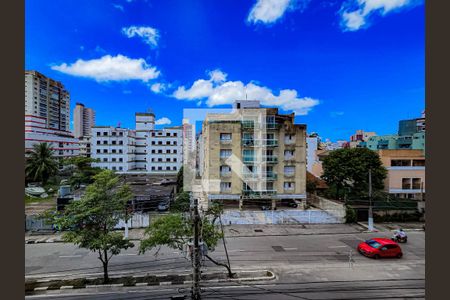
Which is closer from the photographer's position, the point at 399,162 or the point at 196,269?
the point at 196,269

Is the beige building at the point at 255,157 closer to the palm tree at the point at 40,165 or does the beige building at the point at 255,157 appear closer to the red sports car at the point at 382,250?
the red sports car at the point at 382,250

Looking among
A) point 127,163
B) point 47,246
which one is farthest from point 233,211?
point 127,163

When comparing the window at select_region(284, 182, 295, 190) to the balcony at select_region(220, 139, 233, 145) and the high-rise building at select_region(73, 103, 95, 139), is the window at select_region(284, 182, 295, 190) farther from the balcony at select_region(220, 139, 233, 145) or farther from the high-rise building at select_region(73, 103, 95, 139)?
the high-rise building at select_region(73, 103, 95, 139)

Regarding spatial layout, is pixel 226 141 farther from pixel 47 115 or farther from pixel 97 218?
pixel 47 115

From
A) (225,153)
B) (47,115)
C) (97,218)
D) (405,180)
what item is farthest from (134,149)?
(405,180)

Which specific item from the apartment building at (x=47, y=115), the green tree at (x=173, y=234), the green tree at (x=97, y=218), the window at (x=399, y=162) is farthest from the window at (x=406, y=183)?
the apartment building at (x=47, y=115)

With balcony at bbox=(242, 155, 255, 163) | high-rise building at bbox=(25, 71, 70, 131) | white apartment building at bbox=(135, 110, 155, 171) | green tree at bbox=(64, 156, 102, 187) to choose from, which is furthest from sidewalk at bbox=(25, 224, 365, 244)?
high-rise building at bbox=(25, 71, 70, 131)

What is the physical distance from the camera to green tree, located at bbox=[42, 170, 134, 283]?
35.0 feet

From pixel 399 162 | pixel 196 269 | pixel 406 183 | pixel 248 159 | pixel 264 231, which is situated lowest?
pixel 264 231

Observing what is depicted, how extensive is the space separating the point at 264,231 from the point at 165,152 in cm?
3146

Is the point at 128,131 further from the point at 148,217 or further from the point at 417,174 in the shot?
the point at 417,174

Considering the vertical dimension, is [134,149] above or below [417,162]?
above

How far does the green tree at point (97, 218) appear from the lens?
10672mm

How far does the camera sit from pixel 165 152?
153 ft
